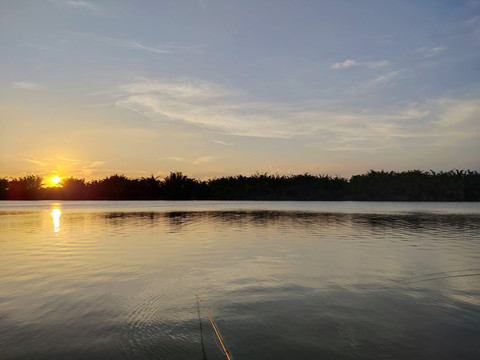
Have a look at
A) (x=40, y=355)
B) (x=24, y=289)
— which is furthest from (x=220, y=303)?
(x=24, y=289)

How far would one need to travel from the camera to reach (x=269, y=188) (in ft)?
531

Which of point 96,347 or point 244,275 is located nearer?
point 96,347

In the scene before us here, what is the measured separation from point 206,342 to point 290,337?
157 cm

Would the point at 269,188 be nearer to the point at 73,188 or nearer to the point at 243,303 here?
the point at 73,188

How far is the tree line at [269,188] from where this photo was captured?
475ft

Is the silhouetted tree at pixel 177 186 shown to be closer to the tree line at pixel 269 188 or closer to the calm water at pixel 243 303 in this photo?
the tree line at pixel 269 188

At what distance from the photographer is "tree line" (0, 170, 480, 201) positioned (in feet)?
475

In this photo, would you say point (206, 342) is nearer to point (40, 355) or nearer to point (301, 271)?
point (40, 355)

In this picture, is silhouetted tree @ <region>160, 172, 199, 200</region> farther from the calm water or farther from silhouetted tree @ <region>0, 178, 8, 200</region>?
the calm water

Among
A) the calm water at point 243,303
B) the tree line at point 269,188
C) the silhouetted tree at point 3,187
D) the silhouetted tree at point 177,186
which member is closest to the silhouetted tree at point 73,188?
the tree line at point 269,188

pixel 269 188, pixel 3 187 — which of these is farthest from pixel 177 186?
pixel 3 187

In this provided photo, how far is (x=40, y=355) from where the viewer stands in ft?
20.1

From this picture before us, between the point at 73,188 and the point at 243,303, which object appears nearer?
the point at 243,303

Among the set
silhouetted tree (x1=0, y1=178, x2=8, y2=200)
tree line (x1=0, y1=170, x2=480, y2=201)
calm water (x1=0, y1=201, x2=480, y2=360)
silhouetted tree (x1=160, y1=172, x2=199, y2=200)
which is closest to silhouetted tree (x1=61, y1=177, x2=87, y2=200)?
tree line (x1=0, y1=170, x2=480, y2=201)
